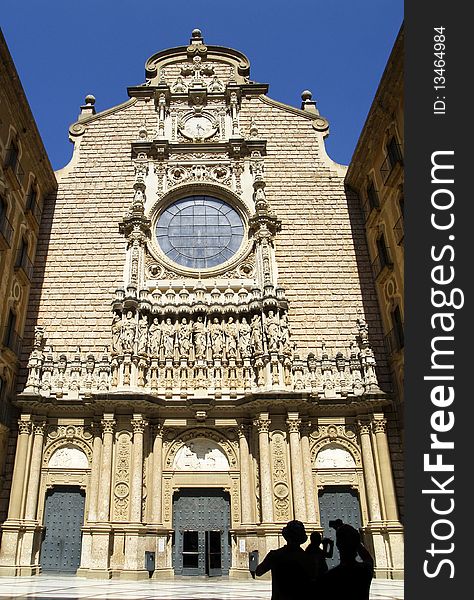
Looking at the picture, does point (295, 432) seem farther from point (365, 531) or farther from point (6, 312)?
point (6, 312)

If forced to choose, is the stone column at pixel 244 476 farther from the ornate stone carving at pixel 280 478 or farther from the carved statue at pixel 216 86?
the carved statue at pixel 216 86

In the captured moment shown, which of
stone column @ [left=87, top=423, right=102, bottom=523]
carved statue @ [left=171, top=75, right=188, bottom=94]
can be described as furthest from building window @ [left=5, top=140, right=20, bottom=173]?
stone column @ [left=87, top=423, right=102, bottom=523]

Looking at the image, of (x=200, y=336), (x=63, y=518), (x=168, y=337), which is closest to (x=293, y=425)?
(x=200, y=336)

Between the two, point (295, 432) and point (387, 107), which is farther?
point (387, 107)

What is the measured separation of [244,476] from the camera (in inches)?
713

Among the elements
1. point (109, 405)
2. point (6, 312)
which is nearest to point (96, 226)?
point (6, 312)

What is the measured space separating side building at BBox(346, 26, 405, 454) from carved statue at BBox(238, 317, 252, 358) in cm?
536

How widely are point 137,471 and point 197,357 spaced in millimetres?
4605

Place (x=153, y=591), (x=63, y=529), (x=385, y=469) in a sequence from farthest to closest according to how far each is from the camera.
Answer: (x=385, y=469) < (x=63, y=529) < (x=153, y=591)

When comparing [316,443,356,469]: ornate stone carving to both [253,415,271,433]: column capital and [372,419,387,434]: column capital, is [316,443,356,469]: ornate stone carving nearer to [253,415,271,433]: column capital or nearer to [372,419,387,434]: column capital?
[372,419,387,434]: column capital

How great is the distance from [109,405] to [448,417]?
13.7 metres

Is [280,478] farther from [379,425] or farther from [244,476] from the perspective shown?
[379,425]

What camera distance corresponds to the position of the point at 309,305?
21391 mm

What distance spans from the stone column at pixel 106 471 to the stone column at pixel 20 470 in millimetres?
2628
